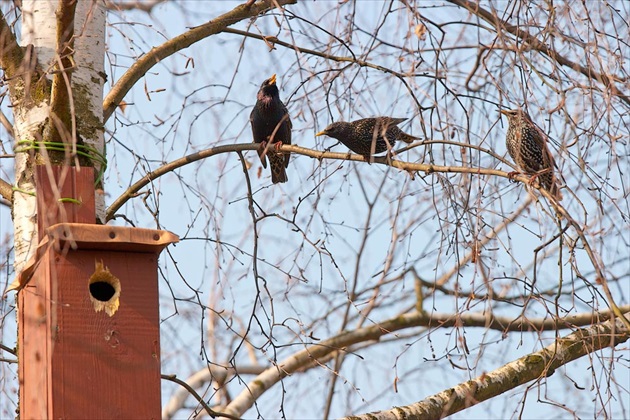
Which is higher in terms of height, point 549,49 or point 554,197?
point 549,49

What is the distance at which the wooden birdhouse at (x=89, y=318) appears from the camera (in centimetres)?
255

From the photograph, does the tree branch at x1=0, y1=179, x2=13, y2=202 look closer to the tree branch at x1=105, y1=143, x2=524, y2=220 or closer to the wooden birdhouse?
the tree branch at x1=105, y1=143, x2=524, y2=220

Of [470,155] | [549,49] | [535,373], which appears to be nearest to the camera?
[549,49]

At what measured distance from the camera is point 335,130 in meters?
4.51

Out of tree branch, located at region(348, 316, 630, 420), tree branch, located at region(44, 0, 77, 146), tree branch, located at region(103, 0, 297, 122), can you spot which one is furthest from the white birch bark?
tree branch, located at region(348, 316, 630, 420)

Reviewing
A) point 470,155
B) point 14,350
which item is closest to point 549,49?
point 470,155

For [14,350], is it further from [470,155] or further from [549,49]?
[549,49]

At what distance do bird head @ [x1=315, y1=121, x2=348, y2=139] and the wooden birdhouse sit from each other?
117 centimetres

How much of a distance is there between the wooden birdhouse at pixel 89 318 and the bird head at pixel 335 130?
117cm

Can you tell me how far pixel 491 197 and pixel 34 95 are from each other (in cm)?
146

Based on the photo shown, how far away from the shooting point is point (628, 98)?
3.04 m

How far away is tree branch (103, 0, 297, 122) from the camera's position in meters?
3.48

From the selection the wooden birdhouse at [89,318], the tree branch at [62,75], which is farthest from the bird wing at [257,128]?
the wooden birdhouse at [89,318]

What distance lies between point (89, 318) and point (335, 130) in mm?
2099
